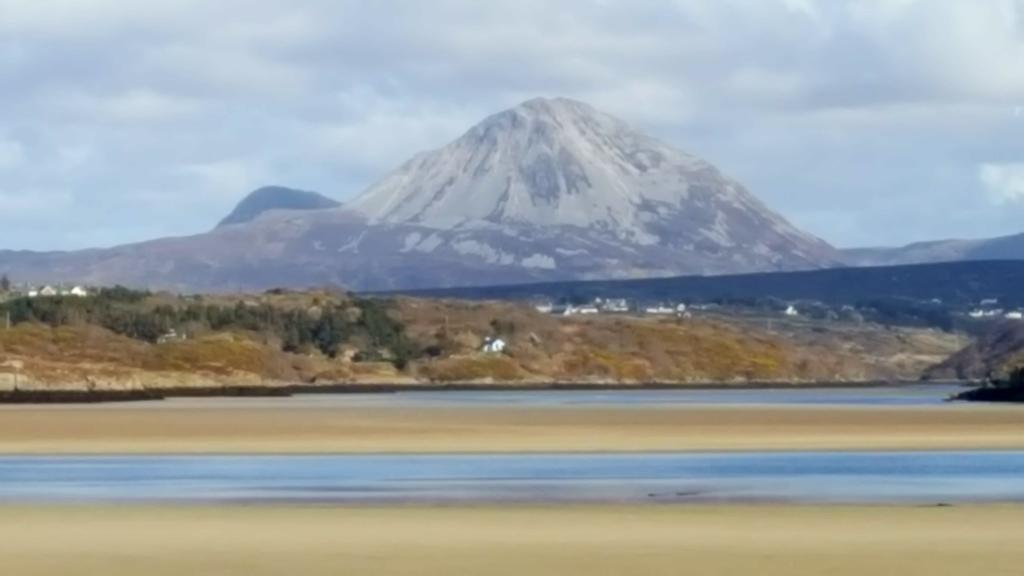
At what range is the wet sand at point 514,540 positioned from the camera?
31.4m

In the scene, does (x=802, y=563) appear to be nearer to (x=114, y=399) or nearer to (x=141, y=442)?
(x=141, y=442)

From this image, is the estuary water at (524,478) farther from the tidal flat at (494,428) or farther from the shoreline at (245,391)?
the shoreline at (245,391)

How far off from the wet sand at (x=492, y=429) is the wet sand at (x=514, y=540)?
23898 mm

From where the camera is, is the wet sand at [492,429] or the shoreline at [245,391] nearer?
the wet sand at [492,429]

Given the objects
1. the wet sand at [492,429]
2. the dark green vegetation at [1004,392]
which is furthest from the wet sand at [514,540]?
the dark green vegetation at [1004,392]

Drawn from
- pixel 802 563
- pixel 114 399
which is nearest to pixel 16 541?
pixel 802 563

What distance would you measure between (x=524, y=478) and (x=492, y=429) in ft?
93.3

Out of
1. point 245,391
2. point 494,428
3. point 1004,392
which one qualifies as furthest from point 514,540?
point 245,391

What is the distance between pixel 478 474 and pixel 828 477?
327 inches

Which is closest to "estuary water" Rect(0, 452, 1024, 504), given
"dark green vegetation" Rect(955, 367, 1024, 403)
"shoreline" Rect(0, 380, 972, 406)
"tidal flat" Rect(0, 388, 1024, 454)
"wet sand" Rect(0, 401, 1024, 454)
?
"tidal flat" Rect(0, 388, 1024, 454)

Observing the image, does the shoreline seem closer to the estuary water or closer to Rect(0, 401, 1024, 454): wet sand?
Rect(0, 401, 1024, 454): wet sand

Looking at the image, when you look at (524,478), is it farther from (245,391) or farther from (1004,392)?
(245,391)

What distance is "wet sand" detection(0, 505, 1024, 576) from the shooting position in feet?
103

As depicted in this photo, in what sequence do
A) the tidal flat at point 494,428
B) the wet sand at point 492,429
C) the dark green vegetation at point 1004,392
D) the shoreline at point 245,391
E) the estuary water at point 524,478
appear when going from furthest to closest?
the dark green vegetation at point 1004,392, the shoreline at point 245,391, the wet sand at point 492,429, the tidal flat at point 494,428, the estuary water at point 524,478
